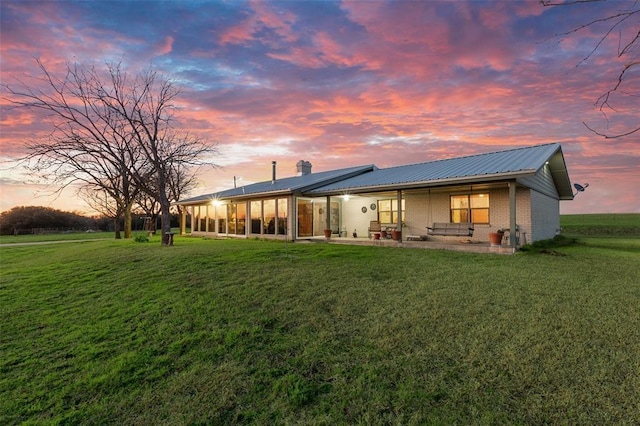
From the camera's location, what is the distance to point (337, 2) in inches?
261

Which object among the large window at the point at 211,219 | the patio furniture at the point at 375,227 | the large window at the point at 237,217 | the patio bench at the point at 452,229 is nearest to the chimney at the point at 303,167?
the large window at the point at 237,217

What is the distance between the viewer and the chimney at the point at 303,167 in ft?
78.4

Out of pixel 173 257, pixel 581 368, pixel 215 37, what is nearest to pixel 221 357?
pixel 581 368

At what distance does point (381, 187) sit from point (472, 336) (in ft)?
30.9

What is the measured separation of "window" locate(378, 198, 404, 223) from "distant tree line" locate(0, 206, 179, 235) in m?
34.1

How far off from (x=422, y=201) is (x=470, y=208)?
2.10 meters

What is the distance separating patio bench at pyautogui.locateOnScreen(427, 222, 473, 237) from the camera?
12.4 m

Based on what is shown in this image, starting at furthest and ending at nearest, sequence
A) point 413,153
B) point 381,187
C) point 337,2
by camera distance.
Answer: point 413,153 < point 381,187 < point 337,2

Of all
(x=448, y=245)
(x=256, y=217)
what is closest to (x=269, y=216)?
(x=256, y=217)

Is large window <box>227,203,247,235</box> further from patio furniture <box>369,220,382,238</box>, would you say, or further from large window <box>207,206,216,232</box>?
patio furniture <box>369,220,382,238</box>

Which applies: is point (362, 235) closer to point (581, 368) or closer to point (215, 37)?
point (215, 37)

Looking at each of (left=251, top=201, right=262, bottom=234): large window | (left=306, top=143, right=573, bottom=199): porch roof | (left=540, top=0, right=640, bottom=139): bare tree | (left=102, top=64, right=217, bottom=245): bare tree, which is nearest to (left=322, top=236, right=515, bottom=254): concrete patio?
(left=306, top=143, right=573, bottom=199): porch roof

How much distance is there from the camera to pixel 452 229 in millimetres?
12688

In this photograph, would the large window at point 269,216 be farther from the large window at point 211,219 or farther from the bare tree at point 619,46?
the bare tree at point 619,46
